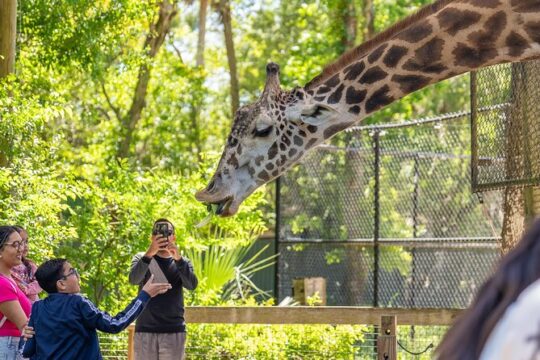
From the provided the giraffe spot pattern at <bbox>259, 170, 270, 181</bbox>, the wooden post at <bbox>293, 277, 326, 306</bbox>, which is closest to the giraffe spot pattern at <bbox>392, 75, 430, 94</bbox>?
the giraffe spot pattern at <bbox>259, 170, 270, 181</bbox>

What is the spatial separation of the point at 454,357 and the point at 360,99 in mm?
7493

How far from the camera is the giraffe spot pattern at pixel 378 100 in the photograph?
29.2 feet

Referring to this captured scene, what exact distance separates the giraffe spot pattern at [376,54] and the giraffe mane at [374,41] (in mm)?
60

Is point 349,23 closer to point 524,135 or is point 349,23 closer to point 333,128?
point 524,135

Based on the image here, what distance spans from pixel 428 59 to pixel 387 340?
2343 millimetres

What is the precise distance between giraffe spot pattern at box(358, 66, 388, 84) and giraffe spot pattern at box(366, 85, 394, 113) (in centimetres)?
9

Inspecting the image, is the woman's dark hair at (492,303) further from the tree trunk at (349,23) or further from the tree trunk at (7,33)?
the tree trunk at (349,23)

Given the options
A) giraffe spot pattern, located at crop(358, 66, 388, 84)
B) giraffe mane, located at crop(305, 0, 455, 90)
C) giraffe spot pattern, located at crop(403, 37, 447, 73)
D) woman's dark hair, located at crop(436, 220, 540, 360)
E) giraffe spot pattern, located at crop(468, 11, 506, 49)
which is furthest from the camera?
giraffe spot pattern, located at crop(358, 66, 388, 84)

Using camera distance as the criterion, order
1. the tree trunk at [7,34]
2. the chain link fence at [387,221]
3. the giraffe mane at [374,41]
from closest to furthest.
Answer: the giraffe mane at [374,41] → the tree trunk at [7,34] → the chain link fence at [387,221]

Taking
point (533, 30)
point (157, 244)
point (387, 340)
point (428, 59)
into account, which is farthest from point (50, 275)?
point (533, 30)

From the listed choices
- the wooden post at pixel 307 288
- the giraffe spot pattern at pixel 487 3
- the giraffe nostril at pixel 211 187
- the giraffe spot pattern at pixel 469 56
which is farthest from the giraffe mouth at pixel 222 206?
the wooden post at pixel 307 288

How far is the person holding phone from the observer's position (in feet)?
24.6

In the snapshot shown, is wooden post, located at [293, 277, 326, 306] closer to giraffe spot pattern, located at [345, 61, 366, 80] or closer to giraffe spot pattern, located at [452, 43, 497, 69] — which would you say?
giraffe spot pattern, located at [345, 61, 366, 80]

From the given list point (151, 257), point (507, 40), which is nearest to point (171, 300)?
point (151, 257)
